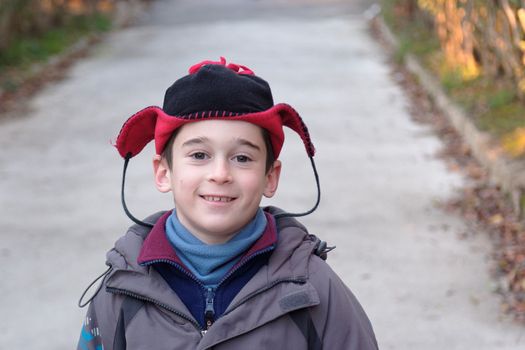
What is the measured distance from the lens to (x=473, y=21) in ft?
29.0

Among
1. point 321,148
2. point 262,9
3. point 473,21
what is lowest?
point 262,9

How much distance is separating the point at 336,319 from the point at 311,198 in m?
4.46

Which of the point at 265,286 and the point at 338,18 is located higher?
the point at 265,286

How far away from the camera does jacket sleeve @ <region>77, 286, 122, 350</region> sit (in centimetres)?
231

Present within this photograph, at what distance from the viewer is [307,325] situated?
2.23 metres

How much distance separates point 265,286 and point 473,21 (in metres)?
7.07

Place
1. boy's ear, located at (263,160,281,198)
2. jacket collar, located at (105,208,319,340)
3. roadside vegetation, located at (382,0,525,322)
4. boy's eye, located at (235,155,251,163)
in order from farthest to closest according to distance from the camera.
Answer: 1. roadside vegetation, located at (382,0,525,322)
2. boy's ear, located at (263,160,281,198)
3. boy's eye, located at (235,155,251,163)
4. jacket collar, located at (105,208,319,340)

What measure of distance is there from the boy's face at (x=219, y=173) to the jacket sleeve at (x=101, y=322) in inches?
10.8

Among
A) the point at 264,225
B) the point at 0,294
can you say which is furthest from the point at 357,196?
the point at 264,225

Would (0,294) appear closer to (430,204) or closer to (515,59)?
(430,204)

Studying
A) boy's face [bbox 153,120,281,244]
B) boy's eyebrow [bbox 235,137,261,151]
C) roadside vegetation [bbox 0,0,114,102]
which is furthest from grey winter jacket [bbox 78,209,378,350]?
roadside vegetation [bbox 0,0,114,102]

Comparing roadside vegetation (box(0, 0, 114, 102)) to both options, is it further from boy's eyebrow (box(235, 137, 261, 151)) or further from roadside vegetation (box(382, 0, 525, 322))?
boy's eyebrow (box(235, 137, 261, 151))

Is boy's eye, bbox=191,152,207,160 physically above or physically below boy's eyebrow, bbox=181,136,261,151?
below

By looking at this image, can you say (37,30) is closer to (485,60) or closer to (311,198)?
(485,60)
